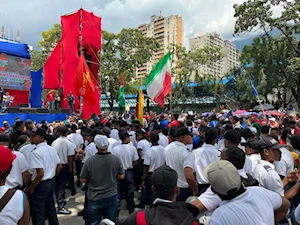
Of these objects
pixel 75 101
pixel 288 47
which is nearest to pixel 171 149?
pixel 75 101

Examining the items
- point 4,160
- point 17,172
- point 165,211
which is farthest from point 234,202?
point 17,172

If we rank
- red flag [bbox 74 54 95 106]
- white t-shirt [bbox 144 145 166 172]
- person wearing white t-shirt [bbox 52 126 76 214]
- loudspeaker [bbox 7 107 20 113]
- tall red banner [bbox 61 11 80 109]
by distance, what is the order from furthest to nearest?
loudspeaker [bbox 7 107 20 113]
tall red banner [bbox 61 11 80 109]
red flag [bbox 74 54 95 106]
person wearing white t-shirt [bbox 52 126 76 214]
white t-shirt [bbox 144 145 166 172]

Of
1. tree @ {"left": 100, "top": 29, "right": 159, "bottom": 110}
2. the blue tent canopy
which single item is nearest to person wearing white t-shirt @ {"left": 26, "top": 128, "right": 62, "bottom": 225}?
the blue tent canopy

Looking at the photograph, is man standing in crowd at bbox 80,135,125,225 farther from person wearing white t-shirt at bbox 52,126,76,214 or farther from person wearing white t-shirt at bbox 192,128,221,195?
person wearing white t-shirt at bbox 52,126,76,214

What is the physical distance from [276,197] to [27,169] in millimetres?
3063

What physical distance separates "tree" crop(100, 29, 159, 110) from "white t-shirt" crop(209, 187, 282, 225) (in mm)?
26796

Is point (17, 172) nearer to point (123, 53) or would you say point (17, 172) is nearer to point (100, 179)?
point (100, 179)

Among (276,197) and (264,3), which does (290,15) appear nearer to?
(264,3)

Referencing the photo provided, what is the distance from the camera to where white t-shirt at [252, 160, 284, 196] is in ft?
9.30

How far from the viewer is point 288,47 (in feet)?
74.0

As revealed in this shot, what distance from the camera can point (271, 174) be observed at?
2887 millimetres

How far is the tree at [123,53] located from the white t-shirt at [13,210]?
26485 millimetres

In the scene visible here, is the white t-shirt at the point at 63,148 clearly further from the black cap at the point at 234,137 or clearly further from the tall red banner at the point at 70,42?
the tall red banner at the point at 70,42

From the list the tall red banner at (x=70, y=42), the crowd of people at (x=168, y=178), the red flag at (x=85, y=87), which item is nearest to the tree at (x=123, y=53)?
the tall red banner at (x=70, y=42)
